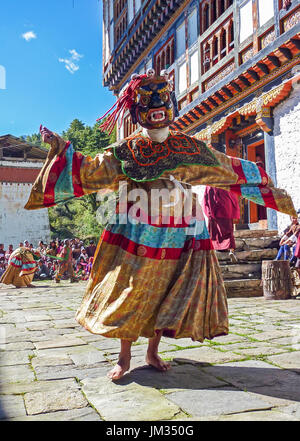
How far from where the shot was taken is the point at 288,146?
9.38 m

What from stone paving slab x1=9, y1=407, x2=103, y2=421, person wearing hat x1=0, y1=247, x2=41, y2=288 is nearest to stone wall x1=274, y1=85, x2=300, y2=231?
person wearing hat x1=0, y1=247, x2=41, y2=288

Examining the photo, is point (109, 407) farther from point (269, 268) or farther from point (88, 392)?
point (269, 268)

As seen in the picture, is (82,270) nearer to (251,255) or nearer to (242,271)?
(251,255)

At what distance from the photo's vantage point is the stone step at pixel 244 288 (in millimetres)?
7570

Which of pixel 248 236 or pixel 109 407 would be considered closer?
pixel 109 407

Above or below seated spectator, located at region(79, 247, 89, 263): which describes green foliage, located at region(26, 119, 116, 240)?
above

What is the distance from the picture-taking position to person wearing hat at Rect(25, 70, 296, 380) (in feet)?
8.50

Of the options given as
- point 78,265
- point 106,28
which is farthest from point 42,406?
point 106,28

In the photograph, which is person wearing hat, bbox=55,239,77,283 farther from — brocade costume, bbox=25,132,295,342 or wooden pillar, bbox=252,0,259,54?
brocade costume, bbox=25,132,295,342

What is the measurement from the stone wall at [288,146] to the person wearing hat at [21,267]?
7.21m

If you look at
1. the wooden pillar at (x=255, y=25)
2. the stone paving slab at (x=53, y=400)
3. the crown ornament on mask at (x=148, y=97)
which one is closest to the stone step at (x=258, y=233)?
the wooden pillar at (x=255, y=25)

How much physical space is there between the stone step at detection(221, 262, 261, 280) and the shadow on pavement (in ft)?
16.6
